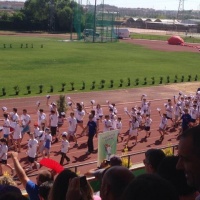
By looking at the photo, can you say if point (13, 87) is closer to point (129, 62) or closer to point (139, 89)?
point (139, 89)

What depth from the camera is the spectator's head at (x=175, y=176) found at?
347cm

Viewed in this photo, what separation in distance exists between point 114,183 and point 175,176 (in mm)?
797

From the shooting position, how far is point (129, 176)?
3211 millimetres

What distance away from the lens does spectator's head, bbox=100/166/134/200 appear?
9.75ft

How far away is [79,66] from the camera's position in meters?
36.2

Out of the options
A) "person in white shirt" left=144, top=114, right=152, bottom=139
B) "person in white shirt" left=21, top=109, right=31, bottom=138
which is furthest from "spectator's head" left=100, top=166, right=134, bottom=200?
"person in white shirt" left=144, top=114, right=152, bottom=139

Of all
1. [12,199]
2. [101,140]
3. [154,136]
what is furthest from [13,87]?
[12,199]

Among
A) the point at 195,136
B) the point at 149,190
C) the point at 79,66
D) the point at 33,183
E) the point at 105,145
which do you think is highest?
the point at 195,136

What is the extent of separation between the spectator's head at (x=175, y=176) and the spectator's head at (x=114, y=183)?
519mm

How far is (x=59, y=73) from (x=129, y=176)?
29.1m

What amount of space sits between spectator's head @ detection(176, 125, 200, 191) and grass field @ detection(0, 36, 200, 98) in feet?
68.7

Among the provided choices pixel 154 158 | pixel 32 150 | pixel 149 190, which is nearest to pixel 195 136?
pixel 149 190

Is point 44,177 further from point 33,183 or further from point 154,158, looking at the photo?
point 154,158

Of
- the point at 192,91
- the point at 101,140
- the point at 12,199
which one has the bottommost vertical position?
the point at 192,91
